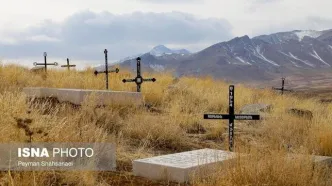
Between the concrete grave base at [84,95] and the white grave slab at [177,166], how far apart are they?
13.3 ft

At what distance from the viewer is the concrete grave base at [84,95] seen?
34.7 ft

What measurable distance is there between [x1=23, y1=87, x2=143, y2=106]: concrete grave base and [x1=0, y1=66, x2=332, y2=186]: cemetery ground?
A: 9.3 inches

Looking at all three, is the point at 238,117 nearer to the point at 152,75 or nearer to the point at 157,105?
the point at 157,105

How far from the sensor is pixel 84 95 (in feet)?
34.6

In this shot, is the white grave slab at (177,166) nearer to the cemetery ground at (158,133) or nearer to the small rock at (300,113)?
the cemetery ground at (158,133)

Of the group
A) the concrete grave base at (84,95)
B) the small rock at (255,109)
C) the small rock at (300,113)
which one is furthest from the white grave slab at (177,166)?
the small rock at (255,109)

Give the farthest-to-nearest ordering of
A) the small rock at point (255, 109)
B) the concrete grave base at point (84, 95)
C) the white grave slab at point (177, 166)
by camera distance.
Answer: the small rock at point (255, 109)
the concrete grave base at point (84, 95)
the white grave slab at point (177, 166)

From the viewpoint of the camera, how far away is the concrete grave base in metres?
10.6

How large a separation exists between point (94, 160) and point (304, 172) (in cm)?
236

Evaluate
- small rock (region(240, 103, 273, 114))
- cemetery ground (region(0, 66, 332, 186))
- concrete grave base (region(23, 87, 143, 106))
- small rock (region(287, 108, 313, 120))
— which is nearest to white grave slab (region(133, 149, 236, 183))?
cemetery ground (region(0, 66, 332, 186))

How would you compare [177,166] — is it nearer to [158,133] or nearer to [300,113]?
[158,133]

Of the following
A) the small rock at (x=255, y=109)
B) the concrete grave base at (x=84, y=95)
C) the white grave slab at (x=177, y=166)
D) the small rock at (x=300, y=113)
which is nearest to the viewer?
the white grave slab at (x=177, y=166)

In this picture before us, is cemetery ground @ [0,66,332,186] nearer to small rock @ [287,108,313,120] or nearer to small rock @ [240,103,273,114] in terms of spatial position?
small rock @ [240,103,273,114]

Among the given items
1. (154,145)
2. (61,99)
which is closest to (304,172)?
(154,145)
